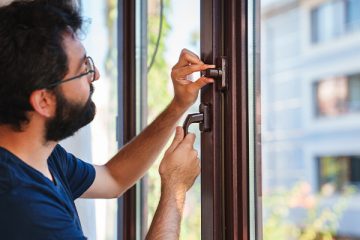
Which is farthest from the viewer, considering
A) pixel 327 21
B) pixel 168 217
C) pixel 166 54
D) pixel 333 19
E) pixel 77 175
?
pixel 327 21

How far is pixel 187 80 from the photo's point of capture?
3.93 ft

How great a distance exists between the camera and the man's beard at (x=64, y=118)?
3.48 ft

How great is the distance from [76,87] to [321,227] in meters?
2.40

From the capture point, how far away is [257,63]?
115 centimetres

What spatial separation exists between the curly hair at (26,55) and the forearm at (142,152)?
13.1 inches

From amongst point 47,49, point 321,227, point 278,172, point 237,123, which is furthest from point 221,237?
point 278,172

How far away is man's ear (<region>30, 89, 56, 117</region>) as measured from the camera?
3.37ft

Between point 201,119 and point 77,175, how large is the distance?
0.35m

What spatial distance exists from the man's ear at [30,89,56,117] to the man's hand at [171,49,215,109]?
297mm

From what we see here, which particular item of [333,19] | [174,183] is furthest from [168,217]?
[333,19]

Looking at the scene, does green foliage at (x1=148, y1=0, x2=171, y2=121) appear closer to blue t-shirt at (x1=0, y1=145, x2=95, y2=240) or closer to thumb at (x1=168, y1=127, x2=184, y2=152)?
thumb at (x1=168, y1=127, x2=184, y2=152)

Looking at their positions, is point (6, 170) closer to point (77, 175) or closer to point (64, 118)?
point (64, 118)

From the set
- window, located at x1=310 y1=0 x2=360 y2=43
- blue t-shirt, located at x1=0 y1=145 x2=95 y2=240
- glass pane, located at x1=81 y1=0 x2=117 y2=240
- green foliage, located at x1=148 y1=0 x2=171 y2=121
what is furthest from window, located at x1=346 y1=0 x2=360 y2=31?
blue t-shirt, located at x1=0 y1=145 x2=95 y2=240

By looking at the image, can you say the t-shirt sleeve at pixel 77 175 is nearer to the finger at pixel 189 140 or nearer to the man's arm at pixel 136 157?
the man's arm at pixel 136 157
